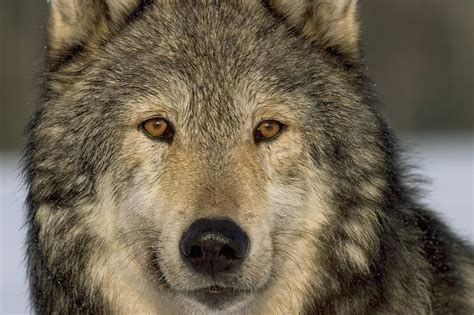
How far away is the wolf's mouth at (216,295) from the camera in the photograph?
436 cm

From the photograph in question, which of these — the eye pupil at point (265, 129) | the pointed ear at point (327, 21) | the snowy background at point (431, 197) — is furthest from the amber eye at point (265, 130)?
the snowy background at point (431, 197)

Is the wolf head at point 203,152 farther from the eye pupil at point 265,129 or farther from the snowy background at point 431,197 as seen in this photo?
the snowy background at point 431,197

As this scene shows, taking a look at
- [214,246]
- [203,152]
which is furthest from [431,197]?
[214,246]

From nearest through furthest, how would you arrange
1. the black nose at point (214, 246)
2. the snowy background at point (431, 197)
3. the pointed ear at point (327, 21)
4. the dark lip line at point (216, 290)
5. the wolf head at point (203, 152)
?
the black nose at point (214, 246) → the dark lip line at point (216, 290) → the wolf head at point (203, 152) → the pointed ear at point (327, 21) → the snowy background at point (431, 197)

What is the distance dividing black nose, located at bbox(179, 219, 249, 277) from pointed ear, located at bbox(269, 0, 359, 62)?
119 cm

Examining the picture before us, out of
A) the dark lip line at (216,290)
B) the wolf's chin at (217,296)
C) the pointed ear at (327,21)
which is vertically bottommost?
the wolf's chin at (217,296)

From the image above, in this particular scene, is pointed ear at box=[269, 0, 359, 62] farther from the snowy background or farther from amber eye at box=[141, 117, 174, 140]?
amber eye at box=[141, 117, 174, 140]

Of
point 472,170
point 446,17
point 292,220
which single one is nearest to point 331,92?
point 292,220

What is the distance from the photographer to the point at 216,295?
172 inches

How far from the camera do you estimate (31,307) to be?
5.10 meters

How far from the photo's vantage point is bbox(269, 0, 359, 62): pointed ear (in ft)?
A: 16.4

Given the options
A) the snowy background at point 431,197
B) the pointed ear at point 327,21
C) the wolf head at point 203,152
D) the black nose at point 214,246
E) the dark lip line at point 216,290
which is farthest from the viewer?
the snowy background at point 431,197

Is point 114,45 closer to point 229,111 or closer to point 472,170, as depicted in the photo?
point 229,111

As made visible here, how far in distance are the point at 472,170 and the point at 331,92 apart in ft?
35.0
